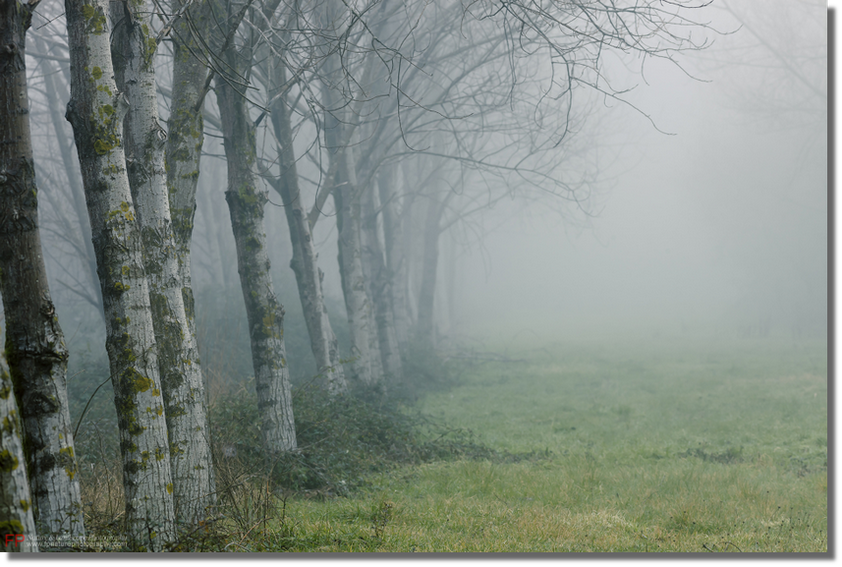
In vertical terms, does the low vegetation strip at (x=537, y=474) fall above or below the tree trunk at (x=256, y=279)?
below

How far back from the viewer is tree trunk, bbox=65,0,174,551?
3904mm

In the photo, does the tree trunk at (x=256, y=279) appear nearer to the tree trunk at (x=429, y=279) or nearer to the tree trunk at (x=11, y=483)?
the tree trunk at (x=11, y=483)

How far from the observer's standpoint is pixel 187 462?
15.3ft

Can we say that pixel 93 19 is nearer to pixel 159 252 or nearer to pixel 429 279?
pixel 159 252

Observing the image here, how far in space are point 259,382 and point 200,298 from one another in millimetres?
13139

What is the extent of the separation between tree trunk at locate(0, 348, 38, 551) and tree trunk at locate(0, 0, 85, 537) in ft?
2.04

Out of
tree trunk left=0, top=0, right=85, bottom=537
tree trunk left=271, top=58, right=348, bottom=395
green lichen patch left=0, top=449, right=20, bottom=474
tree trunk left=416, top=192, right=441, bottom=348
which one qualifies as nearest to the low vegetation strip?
tree trunk left=0, top=0, right=85, bottom=537

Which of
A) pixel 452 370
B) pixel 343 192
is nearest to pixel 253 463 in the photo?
pixel 343 192

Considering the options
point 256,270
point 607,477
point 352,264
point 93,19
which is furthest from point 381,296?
point 93,19

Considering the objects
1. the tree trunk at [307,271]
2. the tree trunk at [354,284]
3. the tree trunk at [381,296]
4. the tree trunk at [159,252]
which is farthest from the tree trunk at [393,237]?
the tree trunk at [159,252]

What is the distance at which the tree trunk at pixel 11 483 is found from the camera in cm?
275

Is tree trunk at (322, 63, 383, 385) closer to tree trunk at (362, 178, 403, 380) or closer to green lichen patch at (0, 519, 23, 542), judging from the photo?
tree trunk at (362, 178, 403, 380)

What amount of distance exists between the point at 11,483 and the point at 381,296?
1378 cm

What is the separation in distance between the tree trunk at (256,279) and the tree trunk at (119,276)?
10.8 feet
